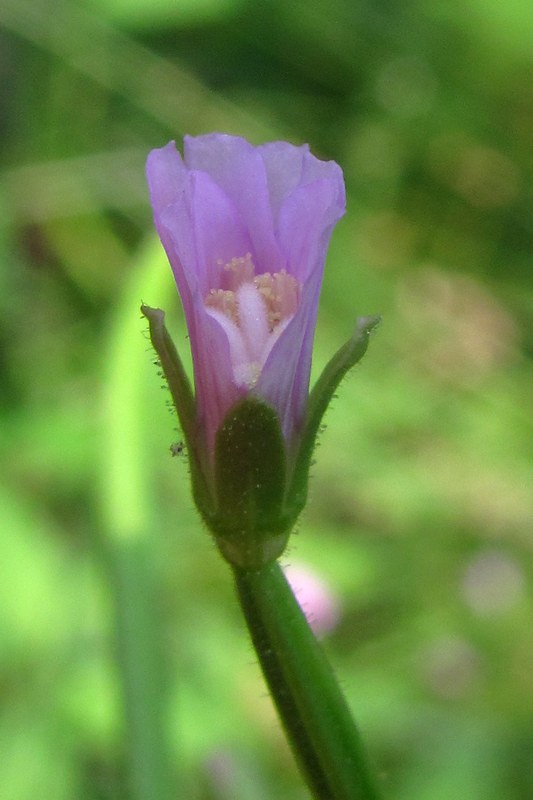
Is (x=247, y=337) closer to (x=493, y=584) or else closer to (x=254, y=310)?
(x=254, y=310)

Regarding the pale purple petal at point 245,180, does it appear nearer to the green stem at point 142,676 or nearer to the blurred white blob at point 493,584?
the green stem at point 142,676

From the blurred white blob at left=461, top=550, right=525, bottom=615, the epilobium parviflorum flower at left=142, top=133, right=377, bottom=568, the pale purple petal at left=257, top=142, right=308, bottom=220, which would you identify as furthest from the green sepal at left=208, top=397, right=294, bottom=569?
the blurred white blob at left=461, top=550, right=525, bottom=615

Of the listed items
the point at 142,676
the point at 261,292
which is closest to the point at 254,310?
the point at 261,292

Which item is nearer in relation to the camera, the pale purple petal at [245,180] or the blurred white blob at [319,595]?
the pale purple petal at [245,180]

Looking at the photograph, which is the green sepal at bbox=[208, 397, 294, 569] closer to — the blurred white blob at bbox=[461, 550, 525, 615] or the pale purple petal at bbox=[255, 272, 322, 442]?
the pale purple petal at bbox=[255, 272, 322, 442]

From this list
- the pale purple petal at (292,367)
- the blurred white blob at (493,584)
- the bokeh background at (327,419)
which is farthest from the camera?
the blurred white blob at (493,584)

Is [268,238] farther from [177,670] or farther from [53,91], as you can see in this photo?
[53,91]

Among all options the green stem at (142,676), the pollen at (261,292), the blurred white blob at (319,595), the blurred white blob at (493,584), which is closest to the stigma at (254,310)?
the pollen at (261,292)
